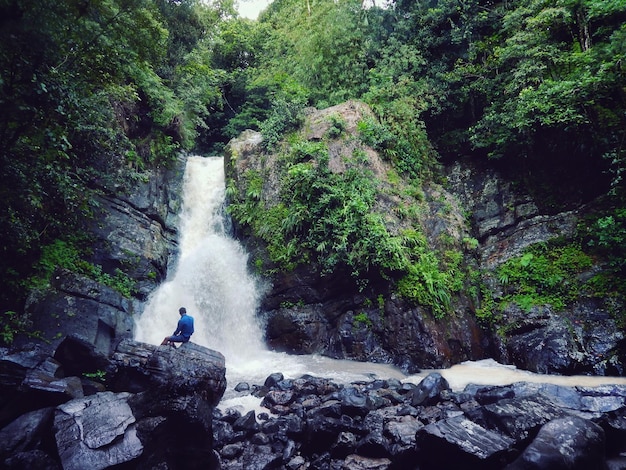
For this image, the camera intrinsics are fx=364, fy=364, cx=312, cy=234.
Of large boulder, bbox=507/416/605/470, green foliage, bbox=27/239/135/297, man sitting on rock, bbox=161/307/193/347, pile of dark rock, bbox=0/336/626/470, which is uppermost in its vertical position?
green foliage, bbox=27/239/135/297

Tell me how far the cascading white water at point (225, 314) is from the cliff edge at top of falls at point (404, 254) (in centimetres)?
55

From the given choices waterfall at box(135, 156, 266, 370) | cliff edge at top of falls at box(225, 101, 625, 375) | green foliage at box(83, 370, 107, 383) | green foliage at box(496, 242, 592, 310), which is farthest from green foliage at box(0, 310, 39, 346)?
green foliage at box(496, 242, 592, 310)

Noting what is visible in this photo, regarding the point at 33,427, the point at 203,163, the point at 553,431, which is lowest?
the point at 553,431

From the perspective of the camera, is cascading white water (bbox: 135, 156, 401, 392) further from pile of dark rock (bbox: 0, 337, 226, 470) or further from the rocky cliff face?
pile of dark rock (bbox: 0, 337, 226, 470)

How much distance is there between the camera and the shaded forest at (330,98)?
7172 millimetres

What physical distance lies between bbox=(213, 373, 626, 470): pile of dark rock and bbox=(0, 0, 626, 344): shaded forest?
5.77 m

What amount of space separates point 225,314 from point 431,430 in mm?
8787

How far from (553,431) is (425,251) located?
7.83 m

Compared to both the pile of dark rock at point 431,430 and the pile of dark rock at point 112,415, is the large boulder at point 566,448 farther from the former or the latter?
the pile of dark rock at point 112,415

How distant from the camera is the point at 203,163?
18.4 metres

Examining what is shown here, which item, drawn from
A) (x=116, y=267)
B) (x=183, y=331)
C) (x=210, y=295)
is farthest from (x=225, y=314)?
(x=116, y=267)

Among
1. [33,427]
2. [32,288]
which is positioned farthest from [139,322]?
[33,427]

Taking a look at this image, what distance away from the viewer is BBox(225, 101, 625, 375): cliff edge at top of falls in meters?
10.2

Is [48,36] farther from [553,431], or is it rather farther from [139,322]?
[553,431]
